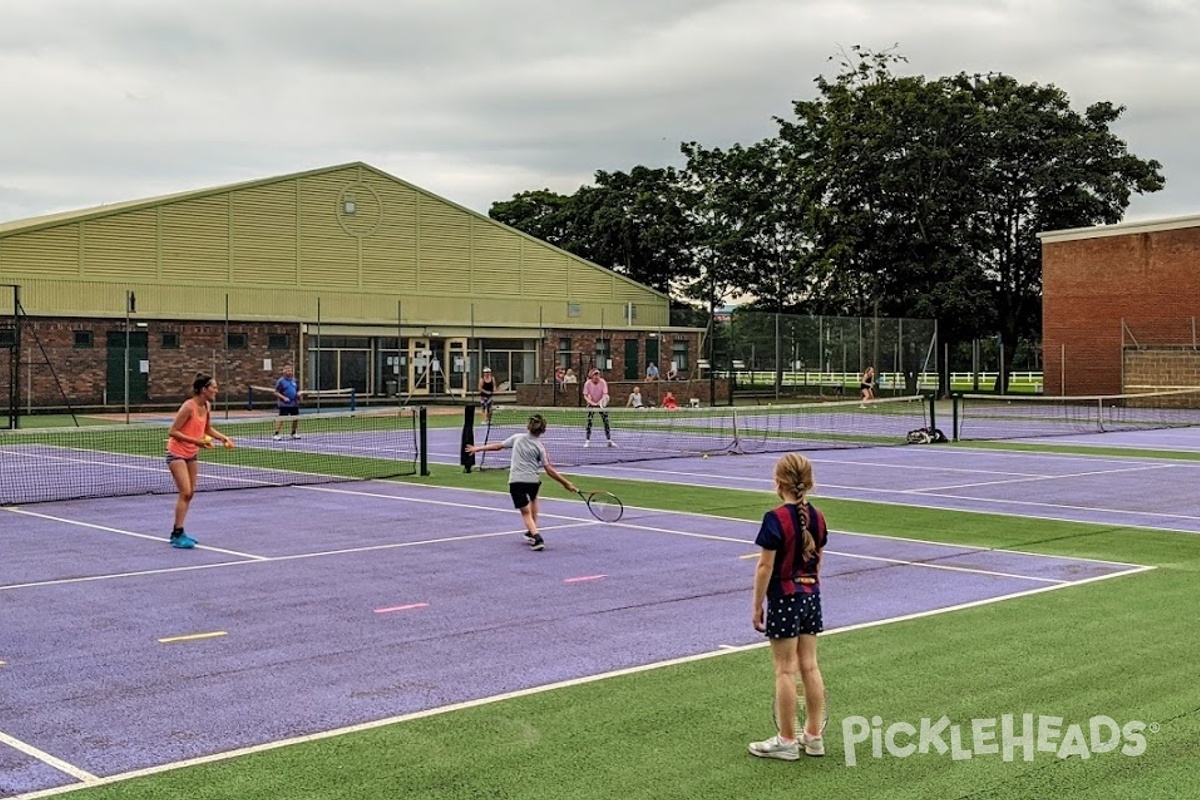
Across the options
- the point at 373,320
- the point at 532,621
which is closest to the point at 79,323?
the point at 373,320

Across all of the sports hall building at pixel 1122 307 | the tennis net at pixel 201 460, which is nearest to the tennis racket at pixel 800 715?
the tennis net at pixel 201 460

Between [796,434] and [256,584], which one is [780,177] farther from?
[256,584]

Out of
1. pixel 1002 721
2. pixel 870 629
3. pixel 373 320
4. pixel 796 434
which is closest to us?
pixel 1002 721

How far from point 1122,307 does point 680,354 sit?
2020 cm

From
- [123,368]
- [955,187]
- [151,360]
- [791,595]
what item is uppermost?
[955,187]

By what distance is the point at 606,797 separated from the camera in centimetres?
598

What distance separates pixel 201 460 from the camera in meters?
26.6

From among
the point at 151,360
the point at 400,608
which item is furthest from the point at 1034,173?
the point at 400,608

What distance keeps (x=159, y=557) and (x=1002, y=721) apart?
9.29 m

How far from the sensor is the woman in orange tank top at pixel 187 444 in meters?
14.3

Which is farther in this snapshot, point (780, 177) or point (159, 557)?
point (780, 177)

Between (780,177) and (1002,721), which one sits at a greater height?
(780,177)

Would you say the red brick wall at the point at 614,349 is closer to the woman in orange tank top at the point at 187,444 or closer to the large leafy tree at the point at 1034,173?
the large leafy tree at the point at 1034,173

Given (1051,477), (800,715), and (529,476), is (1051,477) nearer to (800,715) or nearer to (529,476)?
(529,476)
